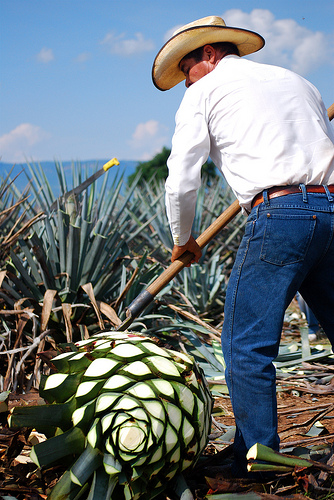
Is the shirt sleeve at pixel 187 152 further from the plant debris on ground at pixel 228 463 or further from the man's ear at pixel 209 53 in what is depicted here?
the plant debris on ground at pixel 228 463

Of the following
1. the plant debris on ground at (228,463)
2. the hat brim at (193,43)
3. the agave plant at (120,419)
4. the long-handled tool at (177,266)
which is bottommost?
the plant debris on ground at (228,463)

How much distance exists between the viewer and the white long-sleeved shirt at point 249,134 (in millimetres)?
1942

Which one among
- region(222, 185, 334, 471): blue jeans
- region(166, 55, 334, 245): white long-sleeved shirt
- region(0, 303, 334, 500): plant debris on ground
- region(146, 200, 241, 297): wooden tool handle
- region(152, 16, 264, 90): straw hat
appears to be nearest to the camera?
region(0, 303, 334, 500): plant debris on ground

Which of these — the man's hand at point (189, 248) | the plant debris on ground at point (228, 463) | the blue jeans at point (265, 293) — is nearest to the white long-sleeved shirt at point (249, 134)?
the blue jeans at point (265, 293)

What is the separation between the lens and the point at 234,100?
201 cm

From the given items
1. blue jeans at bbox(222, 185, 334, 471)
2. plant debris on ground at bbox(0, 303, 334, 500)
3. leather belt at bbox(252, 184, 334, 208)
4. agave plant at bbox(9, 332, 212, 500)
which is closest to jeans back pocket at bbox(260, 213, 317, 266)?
blue jeans at bbox(222, 185, 334, 471)

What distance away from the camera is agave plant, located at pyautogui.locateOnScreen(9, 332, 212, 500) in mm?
1508

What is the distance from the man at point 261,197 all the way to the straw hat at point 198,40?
153mm

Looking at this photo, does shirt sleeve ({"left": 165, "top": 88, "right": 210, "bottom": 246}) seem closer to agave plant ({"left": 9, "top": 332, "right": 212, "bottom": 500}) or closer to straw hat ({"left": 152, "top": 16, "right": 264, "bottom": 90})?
straw hat ({"left": 152, "top": 16, "right": 264, "bottom": 90})

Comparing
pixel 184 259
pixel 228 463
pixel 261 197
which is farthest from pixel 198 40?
pixel 228 463

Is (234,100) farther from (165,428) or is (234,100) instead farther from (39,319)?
(39,319)

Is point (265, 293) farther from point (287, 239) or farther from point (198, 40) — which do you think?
point (198, 40)

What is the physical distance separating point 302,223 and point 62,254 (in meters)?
1.90

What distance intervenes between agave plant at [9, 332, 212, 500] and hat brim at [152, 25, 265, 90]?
1404 millimetres
